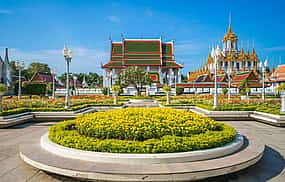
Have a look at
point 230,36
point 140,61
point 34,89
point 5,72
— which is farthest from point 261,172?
point 230,36

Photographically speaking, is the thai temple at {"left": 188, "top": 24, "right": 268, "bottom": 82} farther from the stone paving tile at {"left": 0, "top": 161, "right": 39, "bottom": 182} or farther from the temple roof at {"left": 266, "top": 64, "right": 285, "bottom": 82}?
the stone paving tile at {"left": 0, "top": 161, "right": 39, "bottom": 182}

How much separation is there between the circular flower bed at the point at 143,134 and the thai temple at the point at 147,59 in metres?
37.4

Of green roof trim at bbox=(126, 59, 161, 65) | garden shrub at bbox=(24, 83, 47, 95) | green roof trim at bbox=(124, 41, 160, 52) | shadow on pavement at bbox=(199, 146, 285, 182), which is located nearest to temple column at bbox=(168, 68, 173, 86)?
green roof trim at bbox=(126, 59, 161, 65)

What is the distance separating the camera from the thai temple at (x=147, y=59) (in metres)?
43.5

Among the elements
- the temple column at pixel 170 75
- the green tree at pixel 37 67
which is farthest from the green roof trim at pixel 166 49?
the green tree at pixel 37 67

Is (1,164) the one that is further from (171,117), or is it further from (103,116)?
(171,117)

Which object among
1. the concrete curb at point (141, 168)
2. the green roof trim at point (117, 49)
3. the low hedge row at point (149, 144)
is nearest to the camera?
the concrete curb at point (141, 168)

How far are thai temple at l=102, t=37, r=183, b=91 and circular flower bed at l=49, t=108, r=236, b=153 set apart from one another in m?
37.4

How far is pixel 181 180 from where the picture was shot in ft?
10.5

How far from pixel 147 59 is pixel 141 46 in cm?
343

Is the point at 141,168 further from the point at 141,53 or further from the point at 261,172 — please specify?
the point at 141,53

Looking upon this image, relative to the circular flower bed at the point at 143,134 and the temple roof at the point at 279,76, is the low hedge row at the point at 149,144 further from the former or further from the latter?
the temple roof at the point at 279,76

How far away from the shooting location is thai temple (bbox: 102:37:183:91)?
143 ft

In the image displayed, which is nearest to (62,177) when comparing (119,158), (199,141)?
(119,158)
